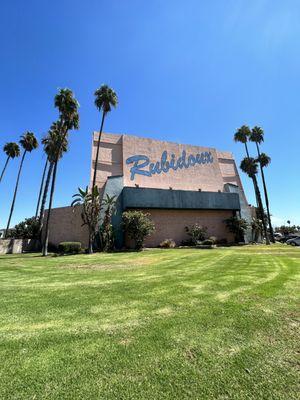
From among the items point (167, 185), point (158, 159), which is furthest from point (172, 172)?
point (158, 159)

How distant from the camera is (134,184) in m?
34.8

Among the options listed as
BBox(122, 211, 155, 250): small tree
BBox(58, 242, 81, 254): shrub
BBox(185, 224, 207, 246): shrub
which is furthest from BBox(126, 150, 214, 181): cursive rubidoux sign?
BBox(58, 242, 81, 254): shrub

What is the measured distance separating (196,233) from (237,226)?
7.24 meters

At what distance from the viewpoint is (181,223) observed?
115ft

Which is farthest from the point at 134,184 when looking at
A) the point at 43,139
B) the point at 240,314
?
the point at 240,314

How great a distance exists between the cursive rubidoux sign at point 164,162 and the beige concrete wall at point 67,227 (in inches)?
380

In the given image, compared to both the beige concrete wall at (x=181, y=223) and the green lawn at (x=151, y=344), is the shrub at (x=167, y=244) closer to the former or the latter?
the beige concrete wall at (x=181, y=223)

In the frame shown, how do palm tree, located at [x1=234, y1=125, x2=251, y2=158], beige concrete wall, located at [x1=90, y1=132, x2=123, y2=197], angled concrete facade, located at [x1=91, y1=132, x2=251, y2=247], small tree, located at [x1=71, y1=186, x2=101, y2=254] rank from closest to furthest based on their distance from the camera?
small tree, located at [x1=71, y1=186, x2=101, y2=254] < angled concrete facade, located at [x1=91, y1=132, x2=251, y2=247] < beige concrete wall, located at [x1=90, y1=132, x2=123, y2=197] < palm tree, located at [x1=234, y1=125, x2=251, y2=158]

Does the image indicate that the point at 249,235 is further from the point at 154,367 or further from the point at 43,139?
the point at 154,367

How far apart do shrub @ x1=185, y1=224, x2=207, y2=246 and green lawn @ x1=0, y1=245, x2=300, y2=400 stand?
1008 inches

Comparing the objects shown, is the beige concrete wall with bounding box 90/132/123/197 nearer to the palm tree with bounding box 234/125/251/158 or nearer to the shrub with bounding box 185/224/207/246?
the shrub with bounding box 185/224/207/246

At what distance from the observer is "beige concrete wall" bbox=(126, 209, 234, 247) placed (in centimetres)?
3331

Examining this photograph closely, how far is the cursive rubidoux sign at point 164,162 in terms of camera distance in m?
36.0

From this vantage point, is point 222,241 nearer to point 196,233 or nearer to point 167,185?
point 196,233
